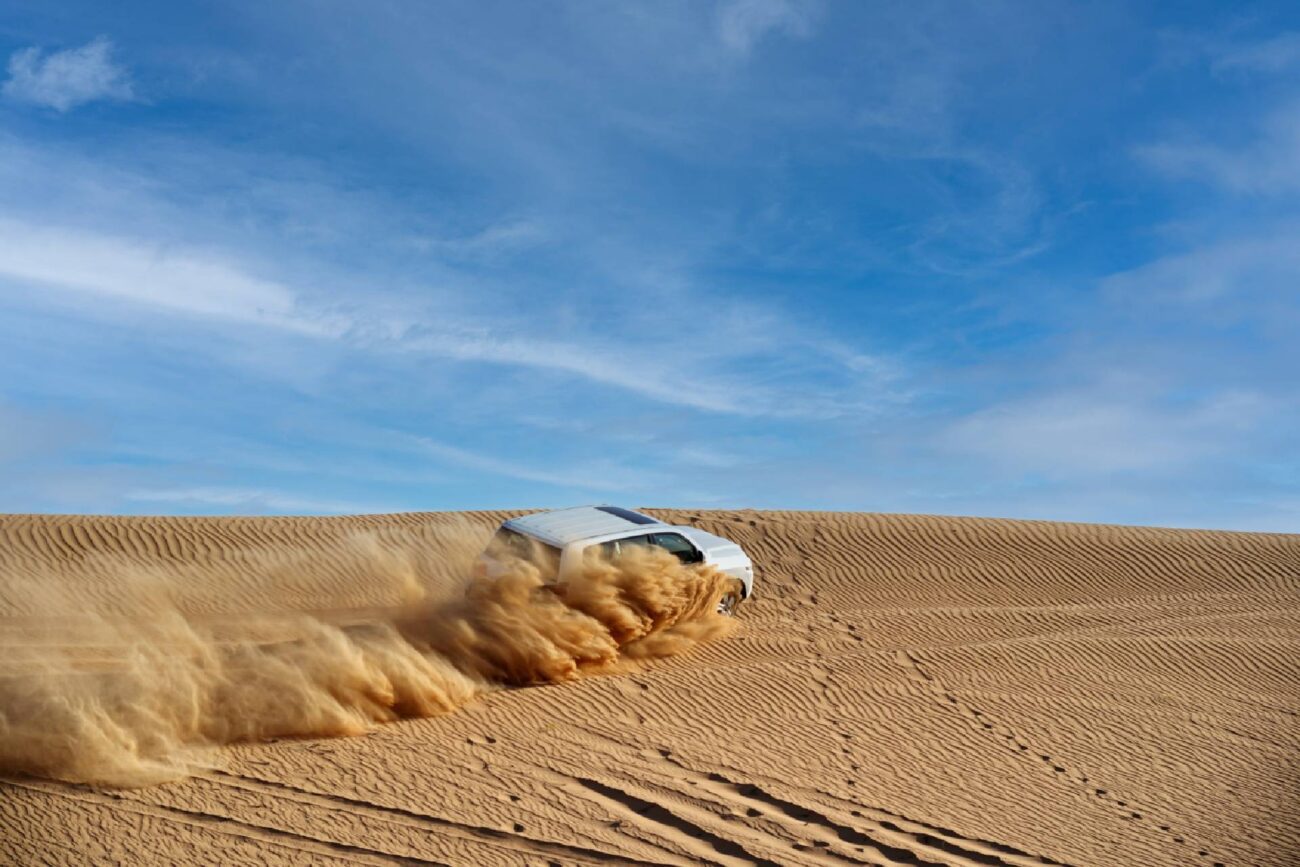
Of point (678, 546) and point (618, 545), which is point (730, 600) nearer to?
point (678, 546)

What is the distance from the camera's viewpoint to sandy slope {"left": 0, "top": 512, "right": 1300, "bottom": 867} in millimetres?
7734

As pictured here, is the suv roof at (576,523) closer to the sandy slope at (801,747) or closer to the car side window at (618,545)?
the car side window at (618,545)

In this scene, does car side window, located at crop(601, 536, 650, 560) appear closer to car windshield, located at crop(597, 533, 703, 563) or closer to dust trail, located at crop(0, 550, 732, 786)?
car windshield, located at crop(597, 533, 703, 563)

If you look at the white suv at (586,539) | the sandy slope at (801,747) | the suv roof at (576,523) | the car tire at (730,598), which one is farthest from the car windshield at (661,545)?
the sandy slope at (801,747)

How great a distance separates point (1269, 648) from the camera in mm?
15203

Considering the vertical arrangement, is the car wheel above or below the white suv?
below

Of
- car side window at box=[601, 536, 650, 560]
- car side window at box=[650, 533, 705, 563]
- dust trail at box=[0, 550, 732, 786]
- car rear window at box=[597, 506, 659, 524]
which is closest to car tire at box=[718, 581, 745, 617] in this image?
dust trail at box=[0, 550, 732, 786]

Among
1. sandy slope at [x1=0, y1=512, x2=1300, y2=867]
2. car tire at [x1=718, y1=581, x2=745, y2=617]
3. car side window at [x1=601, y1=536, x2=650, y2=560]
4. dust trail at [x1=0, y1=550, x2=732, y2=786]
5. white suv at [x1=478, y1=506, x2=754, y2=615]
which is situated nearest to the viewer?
sandy slope at [x1=0, y1=512, x2=1300, y2=867]

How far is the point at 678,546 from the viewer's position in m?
12.7

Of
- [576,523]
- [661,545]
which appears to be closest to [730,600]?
[661,545]

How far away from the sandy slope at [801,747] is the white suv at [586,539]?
129 cm

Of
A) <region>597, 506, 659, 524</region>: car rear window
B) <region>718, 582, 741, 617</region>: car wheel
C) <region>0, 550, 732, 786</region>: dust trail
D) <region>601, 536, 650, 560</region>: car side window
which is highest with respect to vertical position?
<region>597, 506, 659, 524</region>: car rear window

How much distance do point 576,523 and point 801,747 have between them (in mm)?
4006

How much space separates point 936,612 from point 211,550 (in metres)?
13.9
